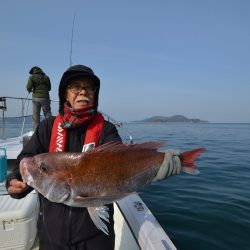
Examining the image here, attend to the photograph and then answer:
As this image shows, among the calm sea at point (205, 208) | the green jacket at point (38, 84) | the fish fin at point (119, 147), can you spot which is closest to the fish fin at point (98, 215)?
the fish fin at point (119, 147)

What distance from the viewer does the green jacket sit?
8531 millimetres

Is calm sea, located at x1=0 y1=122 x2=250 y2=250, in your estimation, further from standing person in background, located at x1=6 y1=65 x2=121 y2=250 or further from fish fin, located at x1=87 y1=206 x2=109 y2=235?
fish fin, located at x1=87 y1=206 x2=109 y2=235

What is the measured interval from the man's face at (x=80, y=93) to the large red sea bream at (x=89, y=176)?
645 mm

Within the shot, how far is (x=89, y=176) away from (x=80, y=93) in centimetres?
94

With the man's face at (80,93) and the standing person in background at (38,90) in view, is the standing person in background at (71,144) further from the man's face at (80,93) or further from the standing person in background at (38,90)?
the standing person in background at (38,90)

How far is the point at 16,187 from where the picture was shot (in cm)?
230

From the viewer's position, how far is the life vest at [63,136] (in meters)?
2.52

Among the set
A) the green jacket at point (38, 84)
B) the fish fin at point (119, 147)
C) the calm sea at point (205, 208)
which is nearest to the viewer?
the fish fin at point (119, 147)

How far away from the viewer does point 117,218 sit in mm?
4762

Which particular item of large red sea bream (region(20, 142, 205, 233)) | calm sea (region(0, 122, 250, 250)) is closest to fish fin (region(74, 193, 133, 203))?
large red sea bream (region(20, 142, 205, 233))

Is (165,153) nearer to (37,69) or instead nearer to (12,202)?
(12,202)

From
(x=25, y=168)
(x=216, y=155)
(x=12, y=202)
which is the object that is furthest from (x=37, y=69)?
(x=216, y=155)

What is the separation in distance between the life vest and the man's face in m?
0.19

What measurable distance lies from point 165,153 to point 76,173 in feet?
2.84
